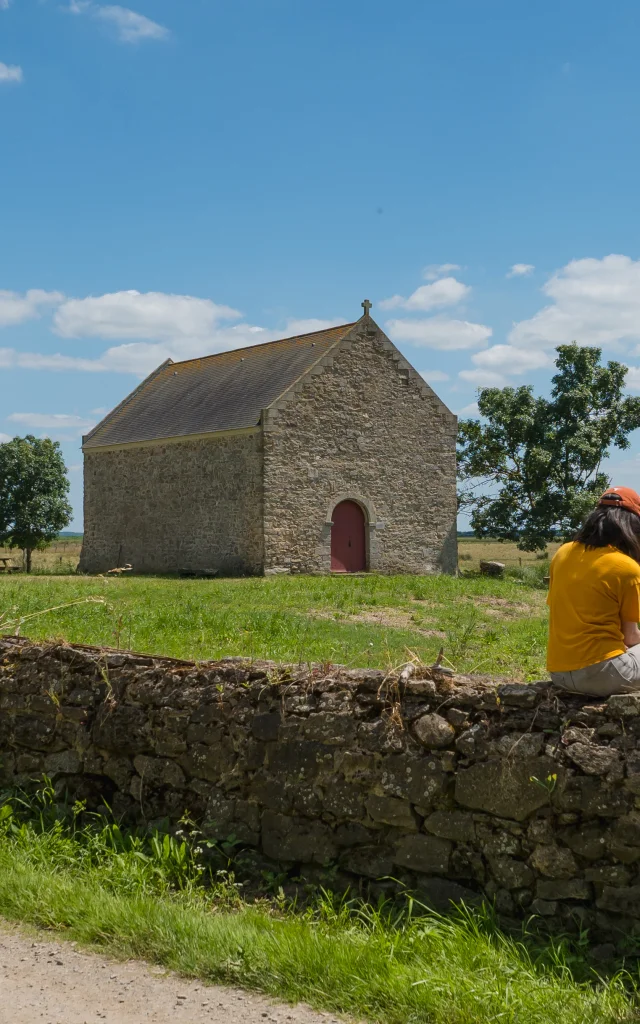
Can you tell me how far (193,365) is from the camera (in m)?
34.2

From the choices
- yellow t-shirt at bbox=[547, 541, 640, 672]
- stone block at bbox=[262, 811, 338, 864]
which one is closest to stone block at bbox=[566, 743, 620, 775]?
yellow t-shirt at bbox=[547, 541, 640, 672]

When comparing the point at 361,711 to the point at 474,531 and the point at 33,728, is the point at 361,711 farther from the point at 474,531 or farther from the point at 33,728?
the point at 474,531

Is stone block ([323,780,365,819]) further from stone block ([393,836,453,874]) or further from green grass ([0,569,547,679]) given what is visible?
green grass ([0,569,547,679])

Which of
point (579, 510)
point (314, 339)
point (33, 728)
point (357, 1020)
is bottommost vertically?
point (357, 1020)

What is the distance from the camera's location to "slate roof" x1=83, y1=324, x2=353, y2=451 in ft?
92.4

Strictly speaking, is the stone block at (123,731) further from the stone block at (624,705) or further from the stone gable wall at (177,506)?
the stone gable wall at (177,506)

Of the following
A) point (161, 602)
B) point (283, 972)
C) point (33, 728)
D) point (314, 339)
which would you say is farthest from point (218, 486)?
point (283, 972)

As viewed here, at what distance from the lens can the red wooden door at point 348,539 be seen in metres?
28.1

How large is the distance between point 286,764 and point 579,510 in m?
29.7

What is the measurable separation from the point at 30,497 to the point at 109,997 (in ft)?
136

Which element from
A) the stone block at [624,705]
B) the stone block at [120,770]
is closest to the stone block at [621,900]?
the stone block at [624,705]

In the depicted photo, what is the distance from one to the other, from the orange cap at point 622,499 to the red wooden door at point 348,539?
2282cm

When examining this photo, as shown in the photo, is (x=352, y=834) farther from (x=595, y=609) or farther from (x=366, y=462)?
(x=366, y=462)

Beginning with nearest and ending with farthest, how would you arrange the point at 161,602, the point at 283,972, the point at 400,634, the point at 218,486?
the point at 283,972 → the point at 400,634 → the point at 161,602 → the point at 218,486
